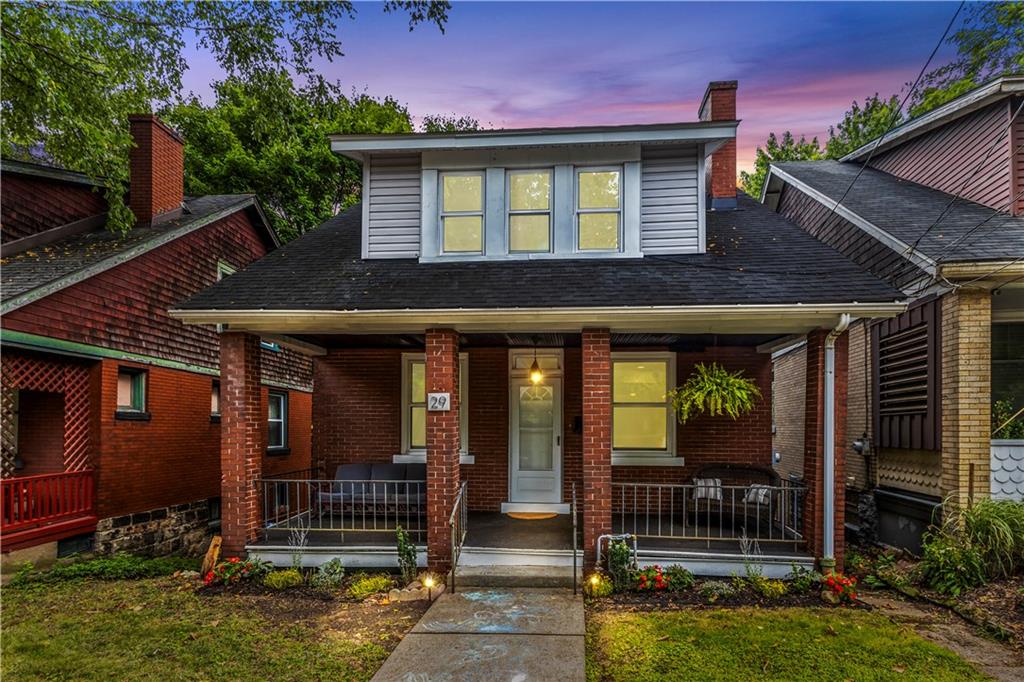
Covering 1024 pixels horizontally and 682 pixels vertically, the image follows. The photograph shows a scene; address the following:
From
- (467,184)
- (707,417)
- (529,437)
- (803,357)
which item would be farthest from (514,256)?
(803,357)

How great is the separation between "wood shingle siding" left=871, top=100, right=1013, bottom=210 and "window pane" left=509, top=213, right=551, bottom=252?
A: 704 cm

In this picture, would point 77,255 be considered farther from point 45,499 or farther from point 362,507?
point 362,507

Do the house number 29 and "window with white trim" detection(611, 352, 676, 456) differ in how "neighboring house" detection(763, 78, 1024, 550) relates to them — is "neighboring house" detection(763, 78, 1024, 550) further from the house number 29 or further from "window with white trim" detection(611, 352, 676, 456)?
the house number 29

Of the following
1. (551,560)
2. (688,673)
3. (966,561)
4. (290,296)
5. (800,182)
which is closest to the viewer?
(688,673)

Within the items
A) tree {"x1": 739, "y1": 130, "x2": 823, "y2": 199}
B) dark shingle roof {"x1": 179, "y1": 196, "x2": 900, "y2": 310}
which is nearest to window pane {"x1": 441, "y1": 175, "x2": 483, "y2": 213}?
dark shingle roof {"x1": 179, "y1": 196, "x2": 900, "y2": 310}

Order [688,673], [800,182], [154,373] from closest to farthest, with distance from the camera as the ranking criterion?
1. [688,673]
2. [154,373]
3. [800,182]

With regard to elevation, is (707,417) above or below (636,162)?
below

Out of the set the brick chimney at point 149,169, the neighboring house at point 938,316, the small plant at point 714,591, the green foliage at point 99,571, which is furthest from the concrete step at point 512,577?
the brick chimney at point 149,169

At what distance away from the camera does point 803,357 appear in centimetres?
1283

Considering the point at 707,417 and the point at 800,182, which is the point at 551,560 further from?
the point at 800,182

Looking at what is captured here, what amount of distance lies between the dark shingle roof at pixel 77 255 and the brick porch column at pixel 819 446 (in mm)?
10441

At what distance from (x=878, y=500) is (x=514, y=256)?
276 inches

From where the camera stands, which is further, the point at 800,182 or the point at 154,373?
the point at 800,182

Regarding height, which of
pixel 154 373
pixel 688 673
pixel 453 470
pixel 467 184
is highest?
pixel 467 184
